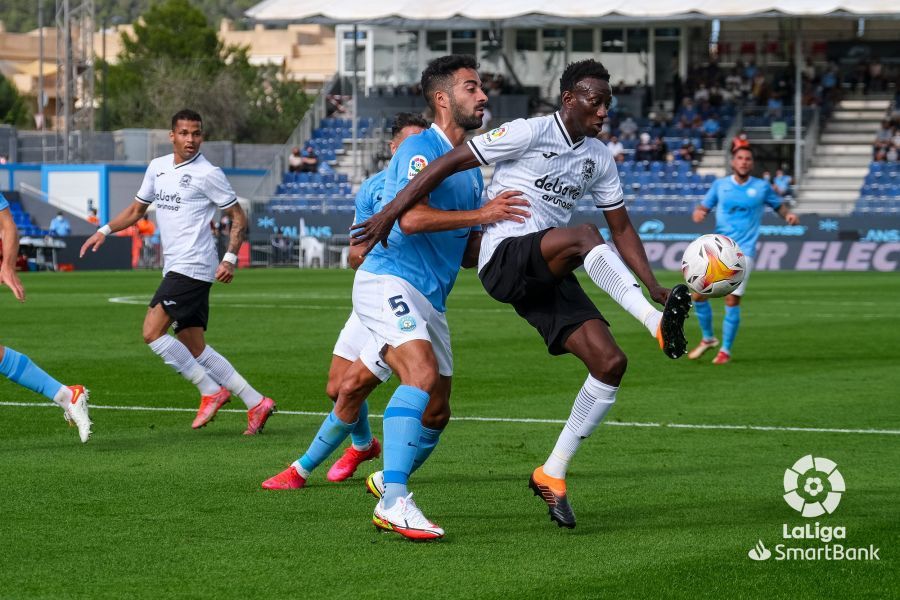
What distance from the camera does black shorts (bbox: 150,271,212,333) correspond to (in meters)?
10.5

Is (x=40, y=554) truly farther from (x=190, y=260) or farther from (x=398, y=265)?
(x=190, y=260)

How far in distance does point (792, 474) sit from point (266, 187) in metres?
43.1

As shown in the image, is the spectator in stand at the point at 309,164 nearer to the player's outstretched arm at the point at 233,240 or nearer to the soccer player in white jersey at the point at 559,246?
the player's outstretched arm at the point at 233,240

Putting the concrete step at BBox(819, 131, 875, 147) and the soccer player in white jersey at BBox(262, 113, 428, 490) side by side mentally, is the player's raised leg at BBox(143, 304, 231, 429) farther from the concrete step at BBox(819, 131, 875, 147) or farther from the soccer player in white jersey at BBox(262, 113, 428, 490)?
the concrete step at BBox(819, 131, 875, 147)

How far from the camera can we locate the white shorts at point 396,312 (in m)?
6.65

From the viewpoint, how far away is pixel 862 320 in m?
21.3

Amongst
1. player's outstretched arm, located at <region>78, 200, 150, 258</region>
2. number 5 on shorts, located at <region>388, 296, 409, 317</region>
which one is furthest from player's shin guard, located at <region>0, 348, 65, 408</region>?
number 5 on shorts, located at <region>388, 296, 409, 317</region>

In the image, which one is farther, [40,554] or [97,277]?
[97,277]

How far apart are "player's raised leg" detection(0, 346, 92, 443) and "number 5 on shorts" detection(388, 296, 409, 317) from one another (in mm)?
3204

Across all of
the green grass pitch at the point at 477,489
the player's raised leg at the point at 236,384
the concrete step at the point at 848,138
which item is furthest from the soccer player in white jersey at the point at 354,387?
the concrete step at the point at 848,138

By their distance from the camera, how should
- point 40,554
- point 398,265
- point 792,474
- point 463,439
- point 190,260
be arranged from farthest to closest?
1. point 190,260
2. point 463,439
3. point 792,474
4. point 398,265
5. point 40,554

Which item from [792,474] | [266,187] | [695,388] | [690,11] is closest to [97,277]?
[266,187]

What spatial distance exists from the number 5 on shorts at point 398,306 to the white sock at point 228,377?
3544 millimetres

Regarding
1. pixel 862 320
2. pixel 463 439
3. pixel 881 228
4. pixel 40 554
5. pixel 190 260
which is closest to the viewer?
pixel 40 554
